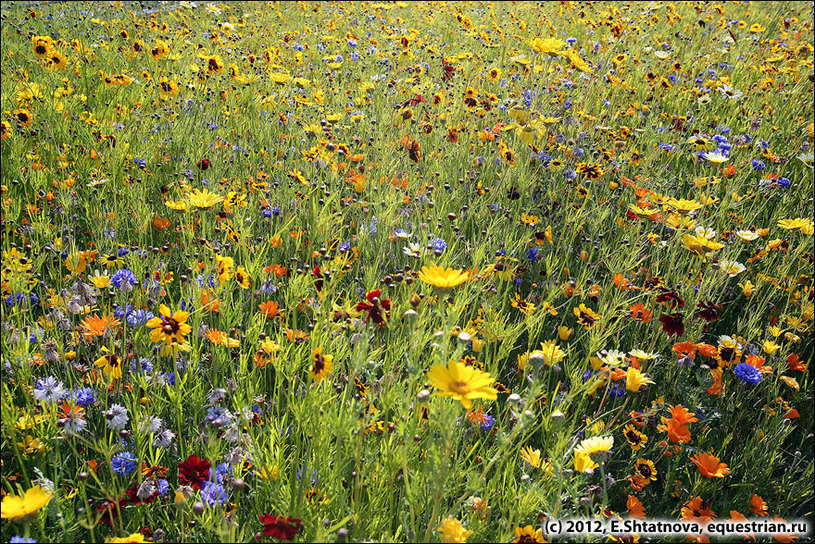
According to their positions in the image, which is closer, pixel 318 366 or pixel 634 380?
pixel 318 366

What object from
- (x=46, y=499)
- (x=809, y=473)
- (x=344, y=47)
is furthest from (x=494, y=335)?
(x=344, y=47)

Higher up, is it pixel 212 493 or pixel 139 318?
pixel 139 318

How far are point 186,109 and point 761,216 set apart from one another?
312 cm

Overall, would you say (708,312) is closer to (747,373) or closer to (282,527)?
(747,373)

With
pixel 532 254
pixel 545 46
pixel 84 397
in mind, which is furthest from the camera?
pixel 545 46

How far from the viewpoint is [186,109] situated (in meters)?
3.19

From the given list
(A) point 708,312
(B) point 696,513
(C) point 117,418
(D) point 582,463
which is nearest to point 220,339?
(C) point 117,418

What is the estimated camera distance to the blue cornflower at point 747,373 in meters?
1.60

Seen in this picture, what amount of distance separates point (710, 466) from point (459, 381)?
87 cm

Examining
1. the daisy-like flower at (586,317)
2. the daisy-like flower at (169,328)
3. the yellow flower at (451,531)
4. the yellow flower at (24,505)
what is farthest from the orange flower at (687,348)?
the yellow flower at (24,505)

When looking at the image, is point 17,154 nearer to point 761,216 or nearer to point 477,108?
point 477,108

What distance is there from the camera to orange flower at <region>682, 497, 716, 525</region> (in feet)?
4.26

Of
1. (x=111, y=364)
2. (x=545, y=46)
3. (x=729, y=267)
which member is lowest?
(x=111, y=364)

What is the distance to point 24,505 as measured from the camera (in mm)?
860
